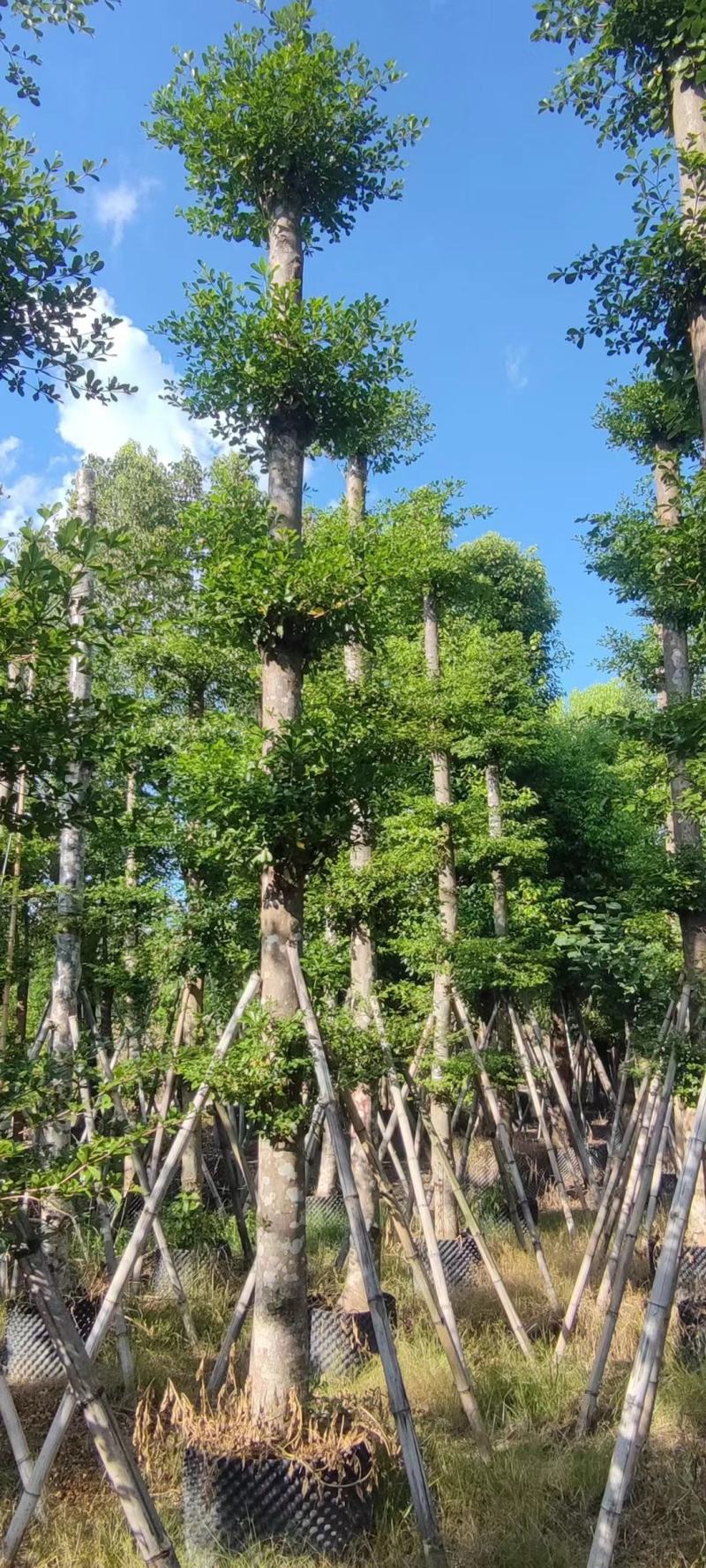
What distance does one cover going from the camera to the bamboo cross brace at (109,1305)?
13.6 ft

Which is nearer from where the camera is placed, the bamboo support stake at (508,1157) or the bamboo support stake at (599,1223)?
the bamboo support stake at (599,1223)

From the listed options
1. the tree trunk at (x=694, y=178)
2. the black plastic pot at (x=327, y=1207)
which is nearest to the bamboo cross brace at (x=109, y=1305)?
the tree trunk at (x=694, y=178)

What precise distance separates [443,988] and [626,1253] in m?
5.16

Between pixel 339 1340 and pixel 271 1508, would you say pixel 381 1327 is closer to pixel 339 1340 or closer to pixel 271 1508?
pixel 271 1508

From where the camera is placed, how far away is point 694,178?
17.2 ft

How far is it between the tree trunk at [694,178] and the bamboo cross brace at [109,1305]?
14.2 feet

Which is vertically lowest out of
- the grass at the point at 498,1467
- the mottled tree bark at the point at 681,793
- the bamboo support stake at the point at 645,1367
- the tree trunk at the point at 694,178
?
the grass at the point at 498,1467

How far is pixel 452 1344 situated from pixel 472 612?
15932mm

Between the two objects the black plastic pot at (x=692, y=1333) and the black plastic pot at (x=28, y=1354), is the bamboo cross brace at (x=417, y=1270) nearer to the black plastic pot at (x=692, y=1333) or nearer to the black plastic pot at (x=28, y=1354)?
the black plastic pot at (x=692, y=1333)

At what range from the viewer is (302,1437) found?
4715 mm

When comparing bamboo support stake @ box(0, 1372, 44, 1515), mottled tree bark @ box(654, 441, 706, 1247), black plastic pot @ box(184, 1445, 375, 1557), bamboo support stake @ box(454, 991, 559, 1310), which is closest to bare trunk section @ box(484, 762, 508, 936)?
mottled tree bark @ box(654, 441, 706, 1247)

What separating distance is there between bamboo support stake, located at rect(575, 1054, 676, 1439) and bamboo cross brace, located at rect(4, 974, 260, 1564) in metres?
2.47

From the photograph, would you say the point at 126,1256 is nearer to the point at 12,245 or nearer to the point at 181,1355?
the point at 181,1355

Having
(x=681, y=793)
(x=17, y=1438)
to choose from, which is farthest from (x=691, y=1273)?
(x=17, y=1438)
